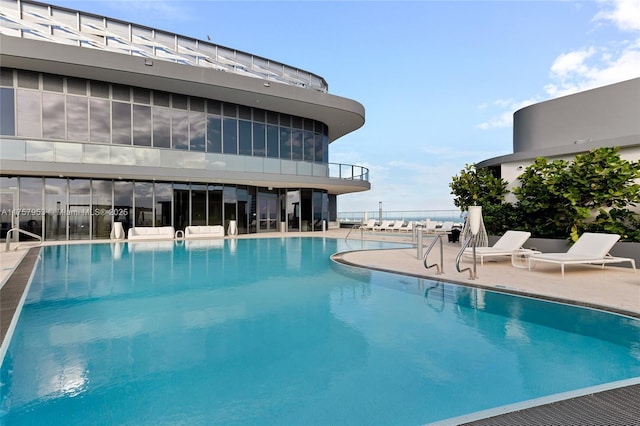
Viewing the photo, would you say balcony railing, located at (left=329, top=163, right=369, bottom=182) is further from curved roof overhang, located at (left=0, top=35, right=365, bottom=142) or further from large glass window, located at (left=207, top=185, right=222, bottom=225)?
large glass window, located at (left=207, top=185, right=222, bottom=225)

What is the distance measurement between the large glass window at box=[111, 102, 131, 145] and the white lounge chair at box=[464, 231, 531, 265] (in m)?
16.5

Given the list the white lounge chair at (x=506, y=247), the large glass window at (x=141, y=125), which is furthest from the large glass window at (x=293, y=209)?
the white lounge chair at (x=506, y=247)

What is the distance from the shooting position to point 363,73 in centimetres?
2259

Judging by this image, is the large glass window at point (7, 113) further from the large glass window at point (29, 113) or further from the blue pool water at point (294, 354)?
the blue pool water at point (294, 354)

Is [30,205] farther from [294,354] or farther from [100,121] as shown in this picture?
[294,354]

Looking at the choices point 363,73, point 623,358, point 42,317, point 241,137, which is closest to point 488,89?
point 363,73

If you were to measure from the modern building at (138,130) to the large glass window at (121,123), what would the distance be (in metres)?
0.05

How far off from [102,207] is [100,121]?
4.18 metres

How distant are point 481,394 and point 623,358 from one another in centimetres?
200

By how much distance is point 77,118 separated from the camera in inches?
677

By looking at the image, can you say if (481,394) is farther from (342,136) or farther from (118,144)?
(342,136)

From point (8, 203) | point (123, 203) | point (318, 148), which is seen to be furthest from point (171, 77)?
point (318, 148)

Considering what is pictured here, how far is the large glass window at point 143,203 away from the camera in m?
19.0

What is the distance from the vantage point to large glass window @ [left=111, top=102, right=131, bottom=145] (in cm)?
1789
